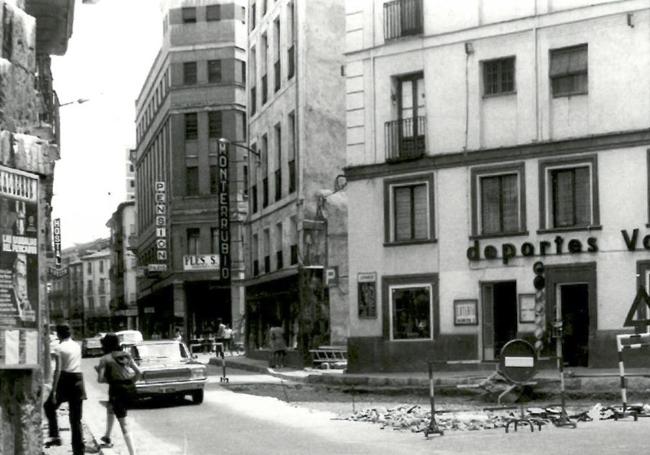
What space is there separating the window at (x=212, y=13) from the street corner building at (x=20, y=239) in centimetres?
6021

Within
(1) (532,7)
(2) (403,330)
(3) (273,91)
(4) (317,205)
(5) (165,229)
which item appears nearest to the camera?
(1) (532,7)

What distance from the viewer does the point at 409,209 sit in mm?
32531

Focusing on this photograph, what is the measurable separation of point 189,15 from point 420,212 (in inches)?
1624

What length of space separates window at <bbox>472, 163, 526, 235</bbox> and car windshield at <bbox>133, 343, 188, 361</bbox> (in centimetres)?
961

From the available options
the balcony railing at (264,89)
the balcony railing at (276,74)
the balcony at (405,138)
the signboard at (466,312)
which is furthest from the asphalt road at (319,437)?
the balcony railing at (264,89)

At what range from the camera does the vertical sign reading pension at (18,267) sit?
8.55m

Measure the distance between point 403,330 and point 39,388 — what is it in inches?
936

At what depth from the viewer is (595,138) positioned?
28.9 metres

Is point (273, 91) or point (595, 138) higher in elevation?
point (273, 91)

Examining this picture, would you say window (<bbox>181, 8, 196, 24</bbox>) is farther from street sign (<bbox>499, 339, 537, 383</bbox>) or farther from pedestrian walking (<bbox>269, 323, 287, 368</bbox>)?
street sign (<bbox>499, 339, 537, 383</bbox>)

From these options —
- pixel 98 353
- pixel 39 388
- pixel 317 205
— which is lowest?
pixel 98 353

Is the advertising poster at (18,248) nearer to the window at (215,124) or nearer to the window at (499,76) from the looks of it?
the window at (499,76)

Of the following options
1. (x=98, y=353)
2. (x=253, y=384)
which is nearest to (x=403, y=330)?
(x=253, y=384)

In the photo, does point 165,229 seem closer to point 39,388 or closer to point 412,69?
point 412,69
